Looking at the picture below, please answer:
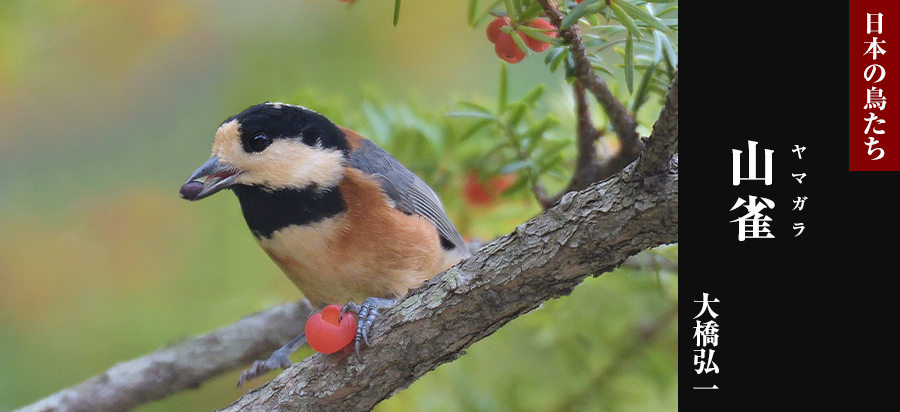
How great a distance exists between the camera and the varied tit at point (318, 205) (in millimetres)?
1443

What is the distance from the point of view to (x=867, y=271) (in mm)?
979

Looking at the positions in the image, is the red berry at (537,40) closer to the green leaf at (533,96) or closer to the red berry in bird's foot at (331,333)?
the green leaf at (533,96)

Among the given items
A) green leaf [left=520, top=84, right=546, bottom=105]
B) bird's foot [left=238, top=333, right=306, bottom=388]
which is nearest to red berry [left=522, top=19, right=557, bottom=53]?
green leaf [left=520, top=84, right=546, bottom=105]

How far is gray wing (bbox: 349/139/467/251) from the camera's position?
1.58 metres

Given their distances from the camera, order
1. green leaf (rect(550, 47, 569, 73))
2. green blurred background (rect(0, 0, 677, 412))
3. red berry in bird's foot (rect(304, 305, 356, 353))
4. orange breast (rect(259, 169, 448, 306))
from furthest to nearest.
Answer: green blurred background (rect(0, 0, 677, 412)), orange breast (rect(259, 169, 448, 306)), red berry in bird's foot (rect(304, 305, 356, 353)), green leaf (rect(550, 47, 569, 73))

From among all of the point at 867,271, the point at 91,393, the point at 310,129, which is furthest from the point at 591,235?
the point at 91,393

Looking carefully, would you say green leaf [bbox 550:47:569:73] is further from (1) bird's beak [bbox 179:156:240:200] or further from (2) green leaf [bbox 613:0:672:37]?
(1) bird's beak [bbox 179:156:240:200]

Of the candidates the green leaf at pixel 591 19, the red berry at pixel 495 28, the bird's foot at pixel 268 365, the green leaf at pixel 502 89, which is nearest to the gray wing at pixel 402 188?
the green leaf at pixel 502 89

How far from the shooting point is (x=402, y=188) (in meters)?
1.64

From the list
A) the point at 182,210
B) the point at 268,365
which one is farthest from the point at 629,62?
the point at 182,210

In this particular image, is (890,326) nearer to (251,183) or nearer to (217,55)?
(251,183)

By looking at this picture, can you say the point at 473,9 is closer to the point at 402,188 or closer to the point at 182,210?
the point at 402,188

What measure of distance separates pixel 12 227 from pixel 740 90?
2.07 meters

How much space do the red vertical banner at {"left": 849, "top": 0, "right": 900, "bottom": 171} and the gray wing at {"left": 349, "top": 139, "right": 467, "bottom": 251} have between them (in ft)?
2.91
